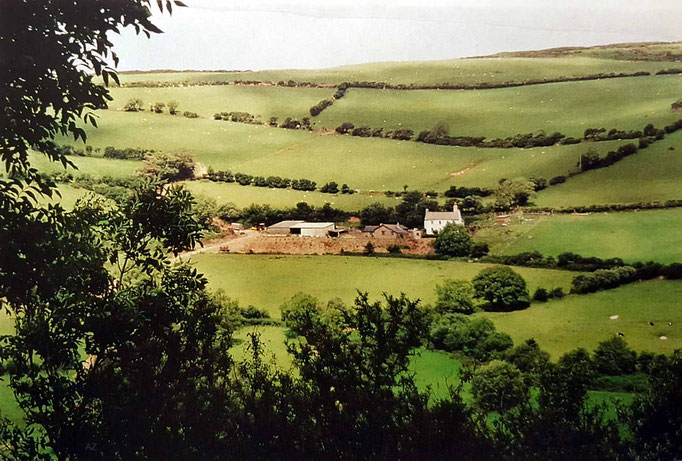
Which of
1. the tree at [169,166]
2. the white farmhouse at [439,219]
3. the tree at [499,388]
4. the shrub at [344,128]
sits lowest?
the tree at [499,388]

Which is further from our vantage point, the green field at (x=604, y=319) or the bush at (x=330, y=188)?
the bush at (x=330, y=188)

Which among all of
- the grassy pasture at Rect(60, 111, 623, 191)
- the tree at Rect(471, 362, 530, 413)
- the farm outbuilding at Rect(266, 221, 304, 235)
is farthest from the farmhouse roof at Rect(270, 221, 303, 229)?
the tree at Rect(471, 362, 530, 413)

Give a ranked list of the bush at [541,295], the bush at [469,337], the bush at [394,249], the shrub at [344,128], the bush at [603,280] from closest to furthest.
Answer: the bush at [469,337] < the bush at [603,280] < the bush at [541,295] < the bush at [394,249] < the shrub at [344,128]

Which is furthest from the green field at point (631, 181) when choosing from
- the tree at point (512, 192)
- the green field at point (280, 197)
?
the green field at point (280, 197)

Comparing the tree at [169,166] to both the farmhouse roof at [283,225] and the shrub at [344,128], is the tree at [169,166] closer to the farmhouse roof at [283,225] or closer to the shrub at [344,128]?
the farmhouse roof at [283,225]

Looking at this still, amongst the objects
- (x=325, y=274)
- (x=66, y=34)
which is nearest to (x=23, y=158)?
(x=66, y=34)

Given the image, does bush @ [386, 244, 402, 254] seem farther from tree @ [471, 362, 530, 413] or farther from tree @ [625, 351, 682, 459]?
tree @ [625, 351, 682, 459]

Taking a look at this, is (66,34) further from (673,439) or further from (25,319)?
(673,439)
